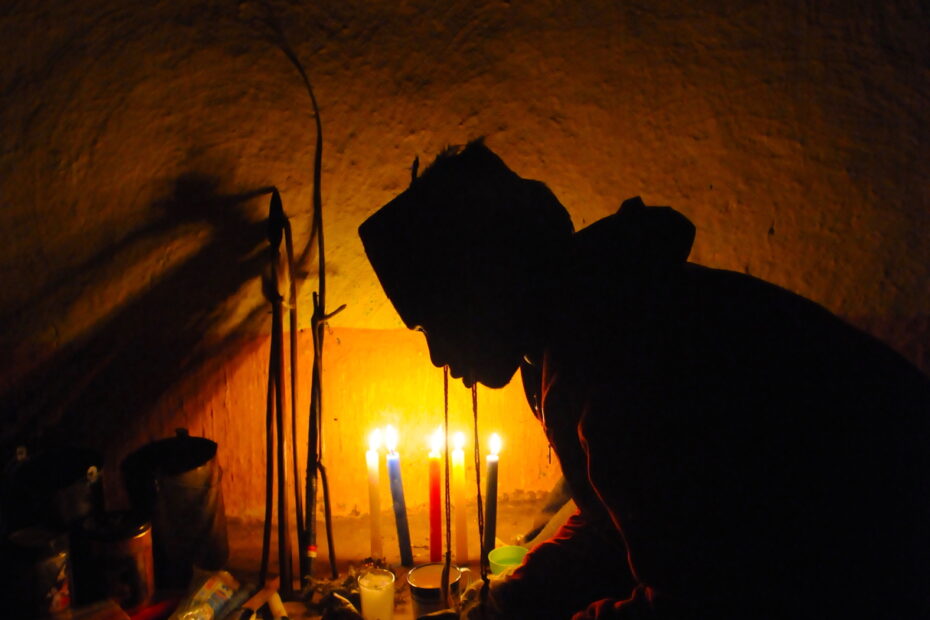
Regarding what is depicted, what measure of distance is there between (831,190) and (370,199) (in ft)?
4.54

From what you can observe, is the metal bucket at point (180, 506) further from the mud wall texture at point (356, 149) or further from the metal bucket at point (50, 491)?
the mud wall texture at point (356, 149)

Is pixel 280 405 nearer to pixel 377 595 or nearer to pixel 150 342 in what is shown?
pixel 150 342

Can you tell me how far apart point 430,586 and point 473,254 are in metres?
0.92

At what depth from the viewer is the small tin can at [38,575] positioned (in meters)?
1.71

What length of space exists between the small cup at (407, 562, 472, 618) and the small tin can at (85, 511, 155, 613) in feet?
2.39

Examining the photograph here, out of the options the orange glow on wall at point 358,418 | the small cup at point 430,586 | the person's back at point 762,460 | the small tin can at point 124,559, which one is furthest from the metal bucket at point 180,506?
the person's back at point 762,460

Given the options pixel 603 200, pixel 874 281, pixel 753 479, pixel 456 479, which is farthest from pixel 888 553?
pixel 874 281

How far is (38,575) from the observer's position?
1722 mm

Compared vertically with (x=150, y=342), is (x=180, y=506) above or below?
below

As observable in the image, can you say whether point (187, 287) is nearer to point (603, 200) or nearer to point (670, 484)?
point (603, 200)

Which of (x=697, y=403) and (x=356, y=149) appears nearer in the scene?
(x=697, y=403)

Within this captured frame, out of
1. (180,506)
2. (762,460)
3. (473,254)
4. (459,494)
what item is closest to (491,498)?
(459,494)

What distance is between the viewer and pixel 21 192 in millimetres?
1660

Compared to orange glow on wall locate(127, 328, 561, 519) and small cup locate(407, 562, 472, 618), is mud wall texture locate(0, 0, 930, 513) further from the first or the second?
small cup locate(407, 562, 472, 618)
